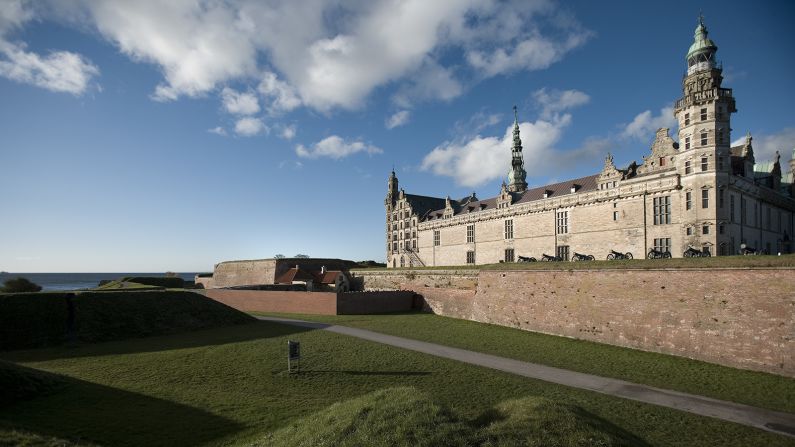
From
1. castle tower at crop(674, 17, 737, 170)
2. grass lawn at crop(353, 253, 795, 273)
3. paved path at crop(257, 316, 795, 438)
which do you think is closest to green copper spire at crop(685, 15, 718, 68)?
castle tower at crop(674, 17, 737, 170)

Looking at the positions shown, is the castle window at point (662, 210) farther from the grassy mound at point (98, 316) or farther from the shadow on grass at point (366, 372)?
the grassy mound at point (98, 316)

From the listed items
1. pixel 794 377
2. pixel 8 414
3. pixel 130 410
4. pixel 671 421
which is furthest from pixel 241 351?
pixel 794 377

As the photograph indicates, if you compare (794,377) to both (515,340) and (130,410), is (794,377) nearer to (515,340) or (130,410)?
(515,340)

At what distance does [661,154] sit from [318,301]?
32.3m

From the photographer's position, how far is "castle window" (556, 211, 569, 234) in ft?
128

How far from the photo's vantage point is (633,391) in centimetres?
1337

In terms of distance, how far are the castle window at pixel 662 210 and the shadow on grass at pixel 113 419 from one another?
33982 millimetres

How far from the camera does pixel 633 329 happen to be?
2052cm

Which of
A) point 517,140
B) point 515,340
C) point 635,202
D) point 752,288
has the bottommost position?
point 515,340

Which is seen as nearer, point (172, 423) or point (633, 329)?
point (172, 423)

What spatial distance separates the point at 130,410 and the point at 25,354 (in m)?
12.9

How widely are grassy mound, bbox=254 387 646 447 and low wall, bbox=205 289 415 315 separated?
25.3m

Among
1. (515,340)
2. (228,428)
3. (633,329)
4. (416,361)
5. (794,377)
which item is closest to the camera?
(228,428)

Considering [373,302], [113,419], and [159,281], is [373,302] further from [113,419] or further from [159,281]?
[159,281]
